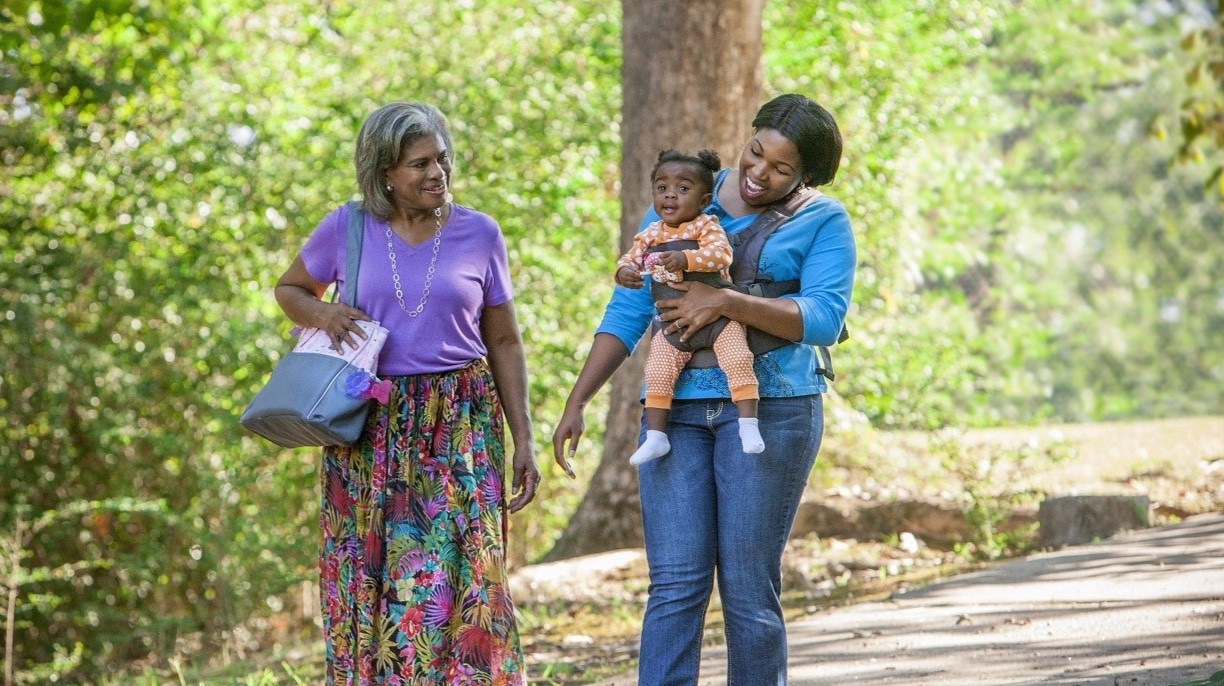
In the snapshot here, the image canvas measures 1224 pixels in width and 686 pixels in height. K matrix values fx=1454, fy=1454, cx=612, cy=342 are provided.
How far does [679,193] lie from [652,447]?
0.61 m

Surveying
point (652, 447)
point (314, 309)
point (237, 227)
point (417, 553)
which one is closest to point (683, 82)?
point (237, 227)

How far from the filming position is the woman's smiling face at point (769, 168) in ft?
11.3

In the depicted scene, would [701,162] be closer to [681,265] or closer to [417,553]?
[681,265]

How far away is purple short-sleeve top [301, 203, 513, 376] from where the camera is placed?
3902mm

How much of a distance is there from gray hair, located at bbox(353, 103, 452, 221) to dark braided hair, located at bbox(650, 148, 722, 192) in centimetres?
74

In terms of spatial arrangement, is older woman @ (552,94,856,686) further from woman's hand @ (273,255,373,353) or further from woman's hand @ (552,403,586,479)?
woman's hand @ (273,255,373,353)

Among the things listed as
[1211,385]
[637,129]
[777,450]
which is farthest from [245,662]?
[1211,385]

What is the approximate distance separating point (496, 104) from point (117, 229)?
100 inches

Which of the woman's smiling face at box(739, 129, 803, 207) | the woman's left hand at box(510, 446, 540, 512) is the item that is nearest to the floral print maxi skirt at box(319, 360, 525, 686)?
the woman's left hand at box(510, 446, 540, 512)

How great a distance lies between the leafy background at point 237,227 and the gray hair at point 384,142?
4162 millimetres

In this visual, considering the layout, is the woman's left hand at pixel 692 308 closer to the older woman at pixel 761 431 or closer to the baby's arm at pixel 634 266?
the older woman at pixel 761 431

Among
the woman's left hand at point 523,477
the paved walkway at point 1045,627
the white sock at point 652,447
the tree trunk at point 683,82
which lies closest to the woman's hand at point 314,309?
the woman's left hand at point 523,477

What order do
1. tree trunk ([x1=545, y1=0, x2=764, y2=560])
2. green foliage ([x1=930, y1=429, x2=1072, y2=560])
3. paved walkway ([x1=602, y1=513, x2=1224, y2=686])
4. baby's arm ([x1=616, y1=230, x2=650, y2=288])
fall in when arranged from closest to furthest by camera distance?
1. baby's arm ([x1=616, y1=230, x2=650, y2=288])
2. paved walkway ([x1=602, y1=513, x2=1224, y2=686])
3. tree trunk ([x1=545, y1=0, x2=764, y2=560])
4. green foliage ([x1=930, y1=429, x2=1072, y2=560])

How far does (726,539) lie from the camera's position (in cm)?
342
